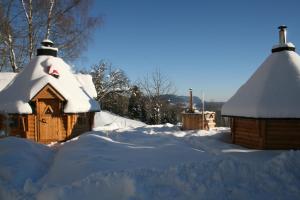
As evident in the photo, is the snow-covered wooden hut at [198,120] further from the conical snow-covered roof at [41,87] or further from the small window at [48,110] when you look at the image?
the small window at [48,110]

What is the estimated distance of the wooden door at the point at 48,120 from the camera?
47.8 feet

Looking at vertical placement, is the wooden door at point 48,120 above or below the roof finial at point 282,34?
below

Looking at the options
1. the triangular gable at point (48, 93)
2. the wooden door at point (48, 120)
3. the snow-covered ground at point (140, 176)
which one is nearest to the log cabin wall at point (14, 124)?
the wooden door at point (48, 120)

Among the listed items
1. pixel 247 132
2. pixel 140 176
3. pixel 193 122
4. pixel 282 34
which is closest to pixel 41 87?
pixel 193 122

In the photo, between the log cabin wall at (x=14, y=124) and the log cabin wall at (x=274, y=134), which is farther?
the log cabin wall at (x=14, y=124)

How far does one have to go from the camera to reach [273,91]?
12656 millimetres

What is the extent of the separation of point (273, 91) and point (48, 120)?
31.8 feet

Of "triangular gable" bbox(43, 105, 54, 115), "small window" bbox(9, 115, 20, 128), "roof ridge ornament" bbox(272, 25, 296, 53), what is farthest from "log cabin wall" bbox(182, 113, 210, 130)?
"small window" bbox(9, 115, 20, 128)

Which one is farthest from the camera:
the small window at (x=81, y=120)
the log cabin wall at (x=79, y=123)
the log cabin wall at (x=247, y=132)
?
the small window at (x=81, y=120)

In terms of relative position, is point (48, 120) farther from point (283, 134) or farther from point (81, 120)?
point (283, 134)

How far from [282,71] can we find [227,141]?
148 inches

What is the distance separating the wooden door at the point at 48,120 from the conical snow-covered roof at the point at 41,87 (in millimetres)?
494

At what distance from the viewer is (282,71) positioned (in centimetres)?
1335

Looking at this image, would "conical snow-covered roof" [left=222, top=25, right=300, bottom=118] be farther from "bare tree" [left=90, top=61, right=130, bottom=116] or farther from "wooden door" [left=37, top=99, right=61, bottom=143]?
"bare tree" [left=90, top=61, right=130, bottom=116]
